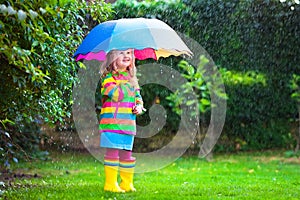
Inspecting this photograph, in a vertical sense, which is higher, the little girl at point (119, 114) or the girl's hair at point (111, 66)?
the girl's hair at point (111, 66)

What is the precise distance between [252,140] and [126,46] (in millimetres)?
4557

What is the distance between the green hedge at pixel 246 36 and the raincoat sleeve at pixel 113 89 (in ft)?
8.75

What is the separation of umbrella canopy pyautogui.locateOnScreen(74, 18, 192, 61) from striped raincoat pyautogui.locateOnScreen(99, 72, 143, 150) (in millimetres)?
341

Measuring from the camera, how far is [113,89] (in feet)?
14.8

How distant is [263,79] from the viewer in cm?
786

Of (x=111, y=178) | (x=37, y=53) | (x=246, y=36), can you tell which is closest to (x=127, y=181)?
(x=111, y=178)

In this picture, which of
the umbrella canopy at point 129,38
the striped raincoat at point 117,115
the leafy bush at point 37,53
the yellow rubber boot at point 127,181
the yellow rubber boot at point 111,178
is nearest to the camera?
the leafy bush at point 37,53

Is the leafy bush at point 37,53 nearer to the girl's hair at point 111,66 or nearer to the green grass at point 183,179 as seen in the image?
the girl's hair at point 111,66

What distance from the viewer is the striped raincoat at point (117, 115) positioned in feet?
14.7

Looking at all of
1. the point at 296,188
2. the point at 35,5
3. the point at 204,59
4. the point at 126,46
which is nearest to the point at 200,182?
the point at 296,188

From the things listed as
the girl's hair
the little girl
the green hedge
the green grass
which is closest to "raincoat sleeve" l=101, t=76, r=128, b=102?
the little girl

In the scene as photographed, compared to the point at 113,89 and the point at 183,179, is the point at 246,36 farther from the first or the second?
the point at 113,89

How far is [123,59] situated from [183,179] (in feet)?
5.93

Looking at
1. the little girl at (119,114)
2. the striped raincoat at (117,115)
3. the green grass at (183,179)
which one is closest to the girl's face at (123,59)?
the little girl at (119,114)
